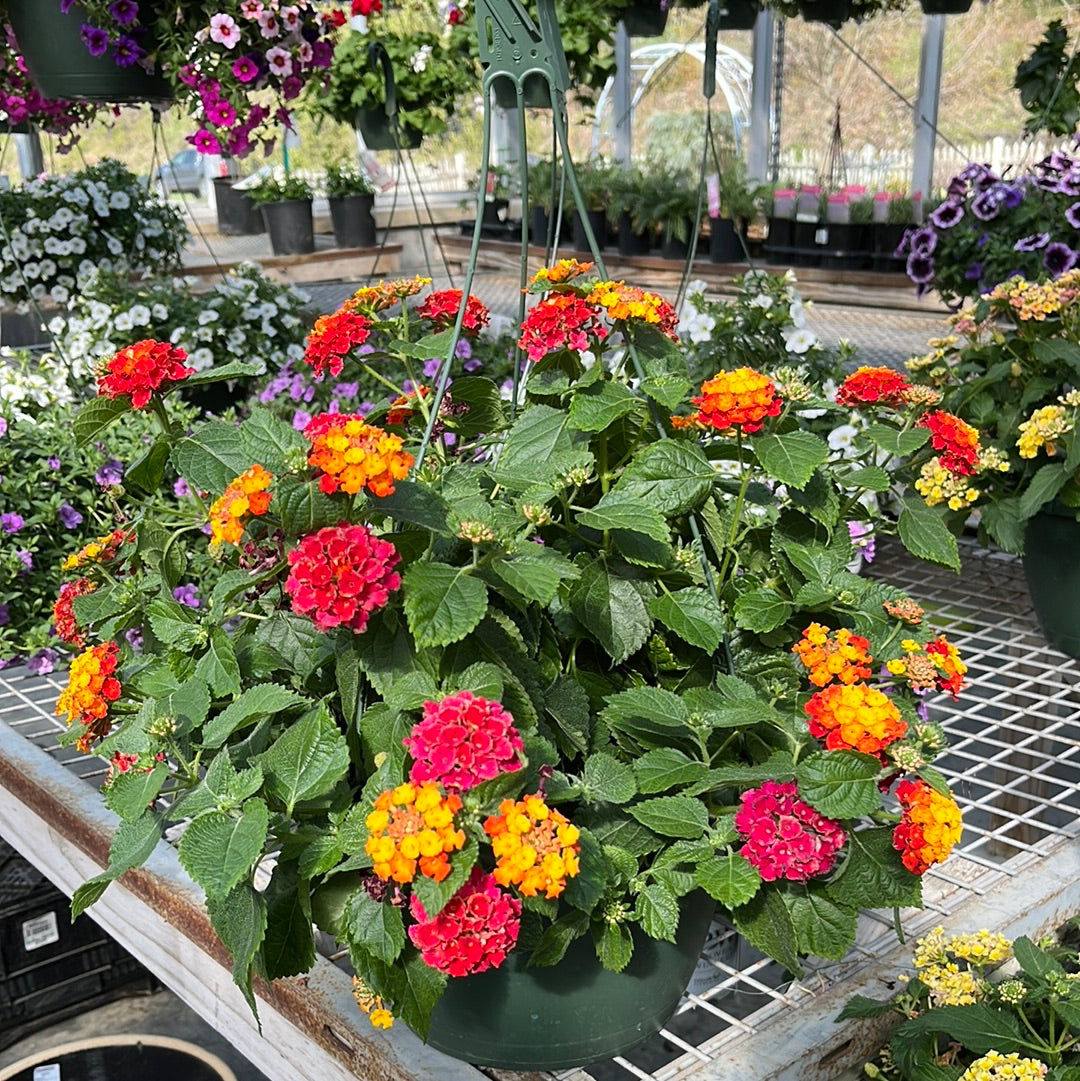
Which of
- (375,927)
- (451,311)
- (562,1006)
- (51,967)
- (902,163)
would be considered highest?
(902,163)

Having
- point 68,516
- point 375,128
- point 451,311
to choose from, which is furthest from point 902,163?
point 451,311

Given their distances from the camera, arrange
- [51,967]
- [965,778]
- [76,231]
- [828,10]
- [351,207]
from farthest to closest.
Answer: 1. [351,207]
2. [828,10]
3. [76,231]
4. [51,967]
5. [965,778]

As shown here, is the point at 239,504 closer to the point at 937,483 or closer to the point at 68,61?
the point at 937,483

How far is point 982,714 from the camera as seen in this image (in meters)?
1.43

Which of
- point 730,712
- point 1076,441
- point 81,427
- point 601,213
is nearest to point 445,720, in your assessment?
point 730,712

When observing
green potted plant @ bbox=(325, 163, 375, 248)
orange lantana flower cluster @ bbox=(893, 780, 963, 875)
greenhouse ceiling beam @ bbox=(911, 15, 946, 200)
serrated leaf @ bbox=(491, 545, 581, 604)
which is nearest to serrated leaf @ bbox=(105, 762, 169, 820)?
serrated leaf @ bbox=(491, 545, 581, 604)

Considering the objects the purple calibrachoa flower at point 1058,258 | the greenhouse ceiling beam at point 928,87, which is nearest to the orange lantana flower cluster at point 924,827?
the purple calibrachoa flower at point 1058,258

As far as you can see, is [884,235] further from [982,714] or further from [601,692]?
[601,692]

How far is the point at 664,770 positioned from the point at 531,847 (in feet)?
0.56

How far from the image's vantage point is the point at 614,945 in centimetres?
75

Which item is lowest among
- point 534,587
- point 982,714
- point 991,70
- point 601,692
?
point 982,714

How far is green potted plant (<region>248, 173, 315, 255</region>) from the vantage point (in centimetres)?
452

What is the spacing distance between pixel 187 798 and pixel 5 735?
722 millimetres

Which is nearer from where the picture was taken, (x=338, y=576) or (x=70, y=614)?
(x=338, y=576)
